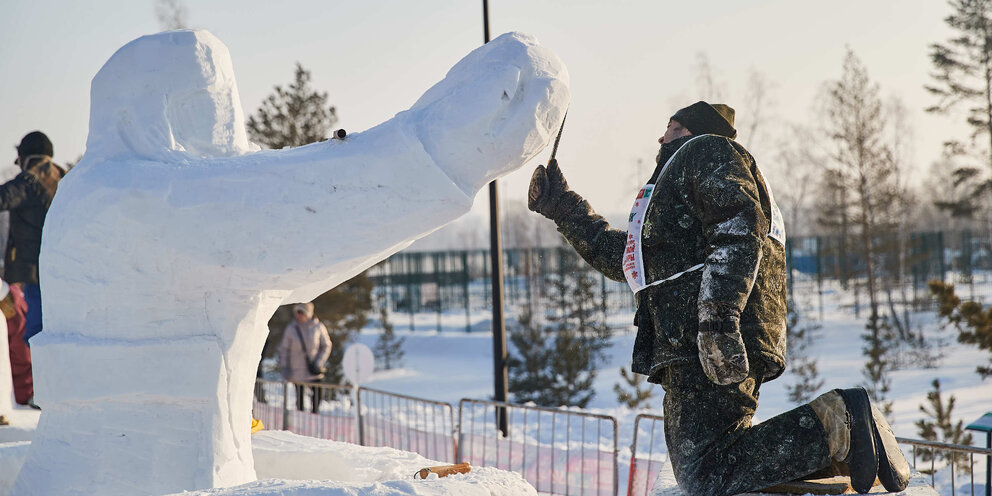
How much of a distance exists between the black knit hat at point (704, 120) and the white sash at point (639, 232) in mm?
150

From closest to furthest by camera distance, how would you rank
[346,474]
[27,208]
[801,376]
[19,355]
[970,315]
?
[346,474]
[27,208]
[19,355]
[970,315]
[801,376]

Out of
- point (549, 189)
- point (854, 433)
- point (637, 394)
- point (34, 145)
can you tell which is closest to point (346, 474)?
point (549, 189)

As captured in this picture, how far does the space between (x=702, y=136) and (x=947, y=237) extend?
51724 millimetres

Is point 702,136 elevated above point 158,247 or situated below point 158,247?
above

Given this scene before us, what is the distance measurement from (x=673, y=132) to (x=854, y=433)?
127 cm

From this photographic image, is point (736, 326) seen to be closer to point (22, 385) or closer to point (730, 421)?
point (730, 421)

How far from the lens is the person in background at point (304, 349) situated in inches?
429

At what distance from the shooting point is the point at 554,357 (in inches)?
605

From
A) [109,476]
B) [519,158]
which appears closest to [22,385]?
[109,476]

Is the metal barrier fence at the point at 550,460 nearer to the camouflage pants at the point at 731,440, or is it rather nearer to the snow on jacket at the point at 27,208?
the camouflage pants at the point at 731,440

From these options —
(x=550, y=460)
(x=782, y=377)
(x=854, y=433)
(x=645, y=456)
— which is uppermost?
(x=854, y=433)

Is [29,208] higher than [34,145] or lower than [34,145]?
lower

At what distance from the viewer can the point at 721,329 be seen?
2807 millimetres

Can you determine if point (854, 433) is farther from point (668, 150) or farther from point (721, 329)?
point (668, 150)
